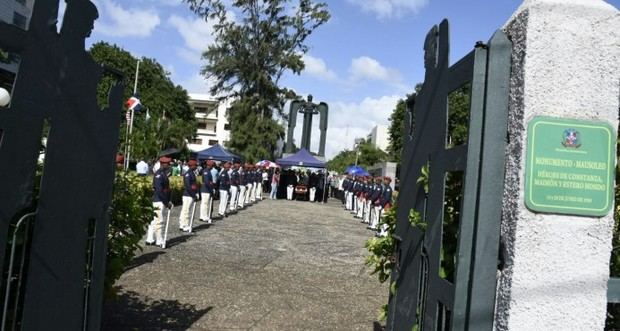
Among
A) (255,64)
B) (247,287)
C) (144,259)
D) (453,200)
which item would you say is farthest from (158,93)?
(453,200)

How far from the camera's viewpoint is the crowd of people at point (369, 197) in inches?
742

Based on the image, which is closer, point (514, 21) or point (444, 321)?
point (514, 21)

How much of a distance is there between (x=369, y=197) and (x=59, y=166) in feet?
62.5

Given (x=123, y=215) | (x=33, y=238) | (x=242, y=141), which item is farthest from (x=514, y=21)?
(x=242, y=141)

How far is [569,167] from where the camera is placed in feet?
8.43

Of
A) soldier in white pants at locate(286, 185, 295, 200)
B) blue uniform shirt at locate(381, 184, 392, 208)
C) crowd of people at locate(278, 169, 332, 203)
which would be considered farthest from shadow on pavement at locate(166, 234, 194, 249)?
crowd of people at locate(278, 169, 332, 203)

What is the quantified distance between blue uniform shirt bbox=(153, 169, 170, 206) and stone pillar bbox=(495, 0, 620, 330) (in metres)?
10.1

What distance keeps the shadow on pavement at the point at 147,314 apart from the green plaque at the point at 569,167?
172 inches

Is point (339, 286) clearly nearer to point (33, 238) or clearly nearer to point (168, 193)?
point (168, 193)

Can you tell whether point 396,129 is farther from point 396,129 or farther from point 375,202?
point 375,202

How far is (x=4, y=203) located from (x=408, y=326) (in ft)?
8.41

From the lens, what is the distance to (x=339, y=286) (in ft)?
28.6

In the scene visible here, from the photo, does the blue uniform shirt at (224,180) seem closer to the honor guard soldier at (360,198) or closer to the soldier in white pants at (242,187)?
the soldier in white pants at (242,187)

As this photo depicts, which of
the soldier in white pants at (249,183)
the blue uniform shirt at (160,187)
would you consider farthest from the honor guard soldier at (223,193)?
the blue uniform shirt at (160,187)
